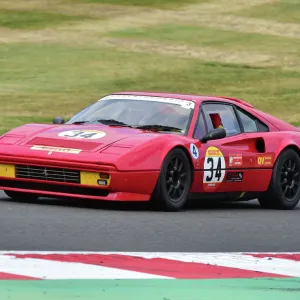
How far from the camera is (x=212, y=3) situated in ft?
161

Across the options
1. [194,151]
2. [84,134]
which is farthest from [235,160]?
[84,134]

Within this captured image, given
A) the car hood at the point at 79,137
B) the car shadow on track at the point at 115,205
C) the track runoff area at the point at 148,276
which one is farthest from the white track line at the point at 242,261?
the car shadow on track at the point at 115,205

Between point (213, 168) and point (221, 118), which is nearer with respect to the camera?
point (213, 168)

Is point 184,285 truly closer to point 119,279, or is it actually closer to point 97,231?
point 119,279

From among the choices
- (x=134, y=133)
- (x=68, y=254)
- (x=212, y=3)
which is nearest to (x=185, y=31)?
(x=212, y=3)

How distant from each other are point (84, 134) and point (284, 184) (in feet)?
8.17

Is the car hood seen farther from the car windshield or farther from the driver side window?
the driver side window

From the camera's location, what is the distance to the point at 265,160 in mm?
12922

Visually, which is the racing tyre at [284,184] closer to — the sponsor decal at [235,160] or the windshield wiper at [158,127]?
the sponsor decal at [235,160]

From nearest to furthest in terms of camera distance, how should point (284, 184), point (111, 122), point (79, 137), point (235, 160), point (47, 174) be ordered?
point (47, 174) → point (79, 137) → point (111, 122) → point (235, 160) → point (284, 184)

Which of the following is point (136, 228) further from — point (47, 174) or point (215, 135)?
point (215, 135)

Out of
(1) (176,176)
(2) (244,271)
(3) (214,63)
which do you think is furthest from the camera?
(3) (214,63)

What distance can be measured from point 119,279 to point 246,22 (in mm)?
38505

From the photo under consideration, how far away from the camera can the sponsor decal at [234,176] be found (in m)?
12.5
